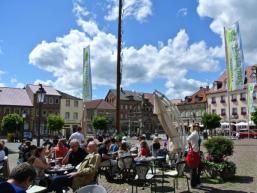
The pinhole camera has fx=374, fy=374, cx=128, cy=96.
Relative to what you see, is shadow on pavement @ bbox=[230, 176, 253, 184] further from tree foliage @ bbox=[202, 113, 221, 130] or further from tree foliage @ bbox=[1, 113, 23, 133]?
tree foliage @ bbox=[202, 113, 221, 130]

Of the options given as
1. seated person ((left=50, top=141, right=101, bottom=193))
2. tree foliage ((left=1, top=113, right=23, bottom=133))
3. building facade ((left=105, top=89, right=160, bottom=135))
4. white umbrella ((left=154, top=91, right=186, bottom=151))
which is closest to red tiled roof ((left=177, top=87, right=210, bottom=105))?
building facade ((left=105, top=89, right=160, bottom=135))

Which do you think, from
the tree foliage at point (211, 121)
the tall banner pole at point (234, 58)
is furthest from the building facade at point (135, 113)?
the tall banner pole at point (234, 58)

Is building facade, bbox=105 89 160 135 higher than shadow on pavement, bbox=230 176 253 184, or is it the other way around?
building facade, bbox=105 89 160 135

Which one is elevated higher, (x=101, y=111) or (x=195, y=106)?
(x=195, y=106)

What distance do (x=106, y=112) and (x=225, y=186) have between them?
320 feet

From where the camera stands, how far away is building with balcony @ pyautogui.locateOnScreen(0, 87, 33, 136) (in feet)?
243

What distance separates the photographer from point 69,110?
83938 millimetres

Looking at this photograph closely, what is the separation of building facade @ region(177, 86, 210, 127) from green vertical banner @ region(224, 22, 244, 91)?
60233 mm

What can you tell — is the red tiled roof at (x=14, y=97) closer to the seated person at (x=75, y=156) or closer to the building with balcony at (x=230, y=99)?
the building with balcony at (x=230, y=99)

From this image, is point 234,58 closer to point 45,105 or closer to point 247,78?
point 247,78

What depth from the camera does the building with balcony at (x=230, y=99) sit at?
74.7m

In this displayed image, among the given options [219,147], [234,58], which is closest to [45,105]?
[234,58]

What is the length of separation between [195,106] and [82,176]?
87.1 metres

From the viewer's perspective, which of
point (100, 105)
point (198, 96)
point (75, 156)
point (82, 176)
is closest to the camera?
point (82, 176)
